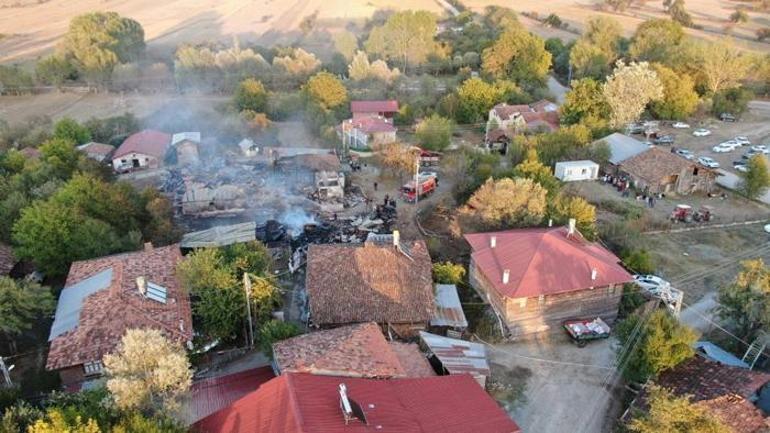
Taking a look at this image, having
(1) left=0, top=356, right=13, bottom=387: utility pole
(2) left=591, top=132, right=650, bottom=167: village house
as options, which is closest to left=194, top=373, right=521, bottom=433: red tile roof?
(1) left=0, top=356, right=13, bottom=387: utility pole

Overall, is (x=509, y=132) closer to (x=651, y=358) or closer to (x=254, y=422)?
(x=651, y=358)

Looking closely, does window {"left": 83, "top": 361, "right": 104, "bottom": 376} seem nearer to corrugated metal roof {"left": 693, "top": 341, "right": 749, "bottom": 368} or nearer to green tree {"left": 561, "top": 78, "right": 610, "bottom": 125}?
corrugated metal roof {"left": 693, "top": 341, "right": 749, "bottom": 368}

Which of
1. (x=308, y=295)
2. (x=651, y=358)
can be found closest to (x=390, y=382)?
(x=308, y=295)

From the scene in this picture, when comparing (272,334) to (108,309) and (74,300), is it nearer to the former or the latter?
(108,309)

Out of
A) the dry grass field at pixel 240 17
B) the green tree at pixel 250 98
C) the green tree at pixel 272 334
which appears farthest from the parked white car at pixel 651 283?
the dry grass field at pixel 240 17

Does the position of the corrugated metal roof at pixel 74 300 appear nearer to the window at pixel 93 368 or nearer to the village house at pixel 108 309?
the village house at pixel 108 309

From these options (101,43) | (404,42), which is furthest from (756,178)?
(101,43)
